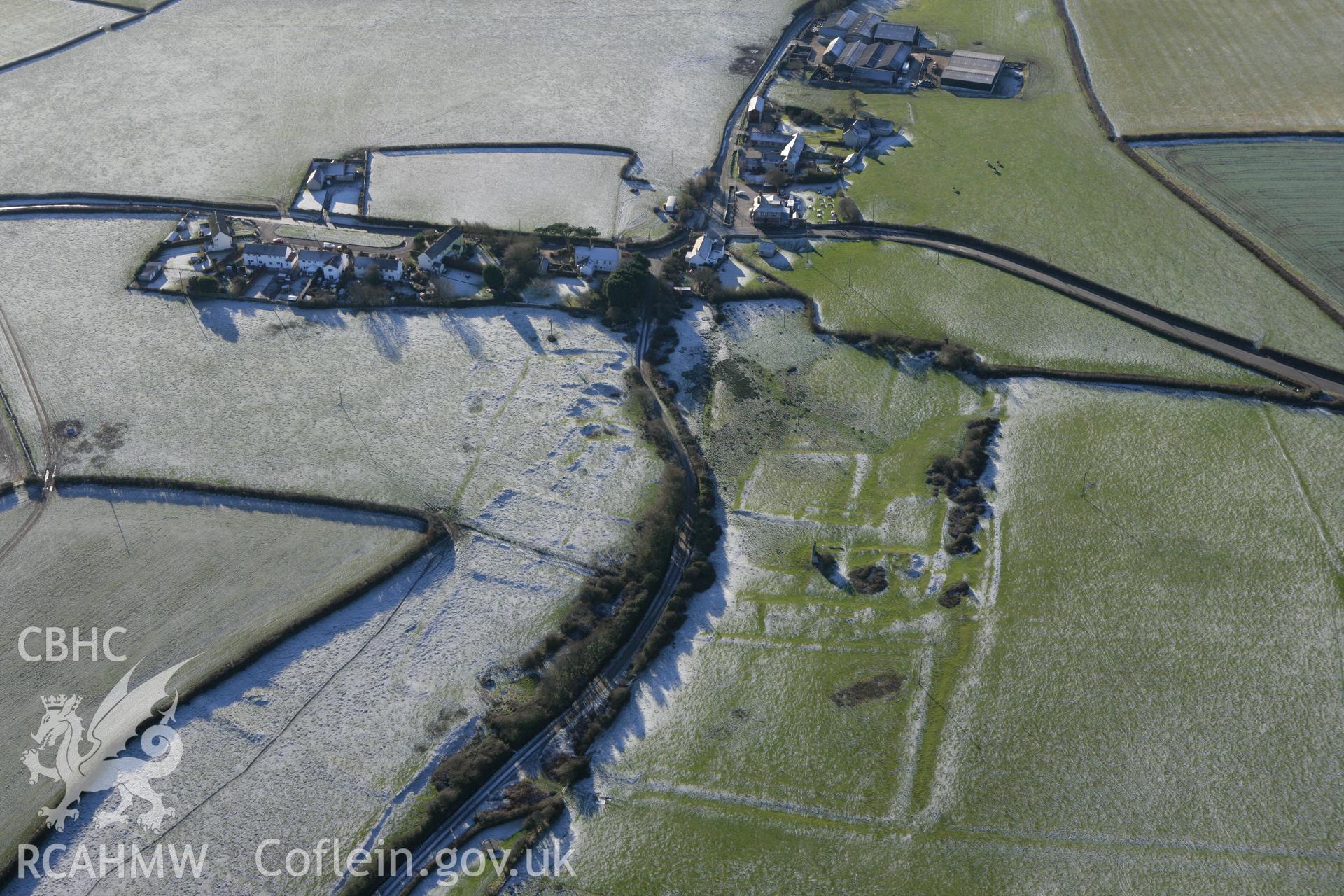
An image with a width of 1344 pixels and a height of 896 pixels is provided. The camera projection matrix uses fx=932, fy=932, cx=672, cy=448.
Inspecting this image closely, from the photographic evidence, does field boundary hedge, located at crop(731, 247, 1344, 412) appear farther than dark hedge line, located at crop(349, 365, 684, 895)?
Yes

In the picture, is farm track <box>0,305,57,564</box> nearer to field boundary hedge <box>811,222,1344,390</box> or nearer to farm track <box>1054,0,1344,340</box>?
Result: field boundary hedge <box>811,222,1344,390</box>

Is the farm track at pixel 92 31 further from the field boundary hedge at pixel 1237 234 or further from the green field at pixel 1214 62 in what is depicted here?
the field boundary hedge at pixel 1237 234

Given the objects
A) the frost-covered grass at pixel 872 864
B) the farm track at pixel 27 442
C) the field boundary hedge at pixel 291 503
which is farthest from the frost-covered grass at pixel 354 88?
the frost-covered grass at pixel 872 864

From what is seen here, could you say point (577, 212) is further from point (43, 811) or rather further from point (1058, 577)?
point (43, 811)

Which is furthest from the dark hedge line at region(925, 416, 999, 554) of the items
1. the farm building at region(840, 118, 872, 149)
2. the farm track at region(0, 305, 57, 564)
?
the farm track at region(0, 305, 57, 564)

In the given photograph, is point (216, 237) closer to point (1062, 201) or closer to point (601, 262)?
point (601, 262)

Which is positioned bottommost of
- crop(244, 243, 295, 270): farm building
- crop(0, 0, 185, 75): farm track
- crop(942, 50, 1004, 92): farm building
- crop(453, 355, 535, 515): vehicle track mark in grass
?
crop(453, 355, 535, 515): vehicle track mark in grass

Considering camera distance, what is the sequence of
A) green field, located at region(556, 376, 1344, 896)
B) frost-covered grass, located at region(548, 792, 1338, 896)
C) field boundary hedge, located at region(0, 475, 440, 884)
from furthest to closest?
field boundary hedge, located at region(0, 475, 440, 884) < green field, located at region(556, 376, 1344, 896) < frost-covered grass, located at region(548, 792, 1338, 896)

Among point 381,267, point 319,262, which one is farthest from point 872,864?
point 319,262
